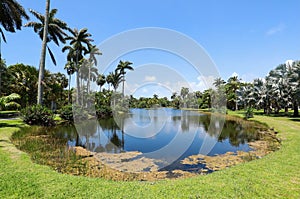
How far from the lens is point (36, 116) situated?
1695 centimetres

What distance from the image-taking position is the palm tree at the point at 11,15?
17.1 metres

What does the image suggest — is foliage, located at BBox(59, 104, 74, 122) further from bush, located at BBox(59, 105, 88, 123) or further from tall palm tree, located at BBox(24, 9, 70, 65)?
tall palm tree, located at BBox(24, 9, 70, 65)

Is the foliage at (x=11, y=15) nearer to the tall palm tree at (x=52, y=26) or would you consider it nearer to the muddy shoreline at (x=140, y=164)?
the tall palm tree at (x=52, y=26)

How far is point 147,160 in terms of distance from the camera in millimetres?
9539

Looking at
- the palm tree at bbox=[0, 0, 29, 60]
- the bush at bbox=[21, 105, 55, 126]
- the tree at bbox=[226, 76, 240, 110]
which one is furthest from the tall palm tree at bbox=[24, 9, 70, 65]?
the tree at bbox=[226, 76, 240, 110]

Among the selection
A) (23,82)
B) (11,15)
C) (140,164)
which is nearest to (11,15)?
(11,15)

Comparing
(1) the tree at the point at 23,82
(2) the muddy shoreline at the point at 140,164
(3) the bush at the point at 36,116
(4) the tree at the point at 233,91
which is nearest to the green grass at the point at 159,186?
(2) the muddy shoreline at the point at 140,164

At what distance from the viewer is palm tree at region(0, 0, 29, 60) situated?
56.0ft

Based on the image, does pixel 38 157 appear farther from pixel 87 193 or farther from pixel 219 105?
pixel 219 105

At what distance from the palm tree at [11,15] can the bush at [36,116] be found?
926 centimetres

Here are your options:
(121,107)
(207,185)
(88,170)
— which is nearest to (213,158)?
(207,185)

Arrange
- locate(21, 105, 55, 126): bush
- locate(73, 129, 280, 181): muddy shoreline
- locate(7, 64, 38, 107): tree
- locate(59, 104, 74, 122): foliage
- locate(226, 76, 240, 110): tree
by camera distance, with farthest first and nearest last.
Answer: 1. locate(226, 76, 240, 110): tree
2. locate(7, 64, 38, 107): tree
3. locate(59, 104, 74, 122): foliage
4. locate(21, 105, 55, 126): bush
5. locate(73, 129, 280, 181): muddy shoreline

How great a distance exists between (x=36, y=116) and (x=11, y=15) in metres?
10.8

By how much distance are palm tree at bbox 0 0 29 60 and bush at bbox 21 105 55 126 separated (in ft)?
30.4
